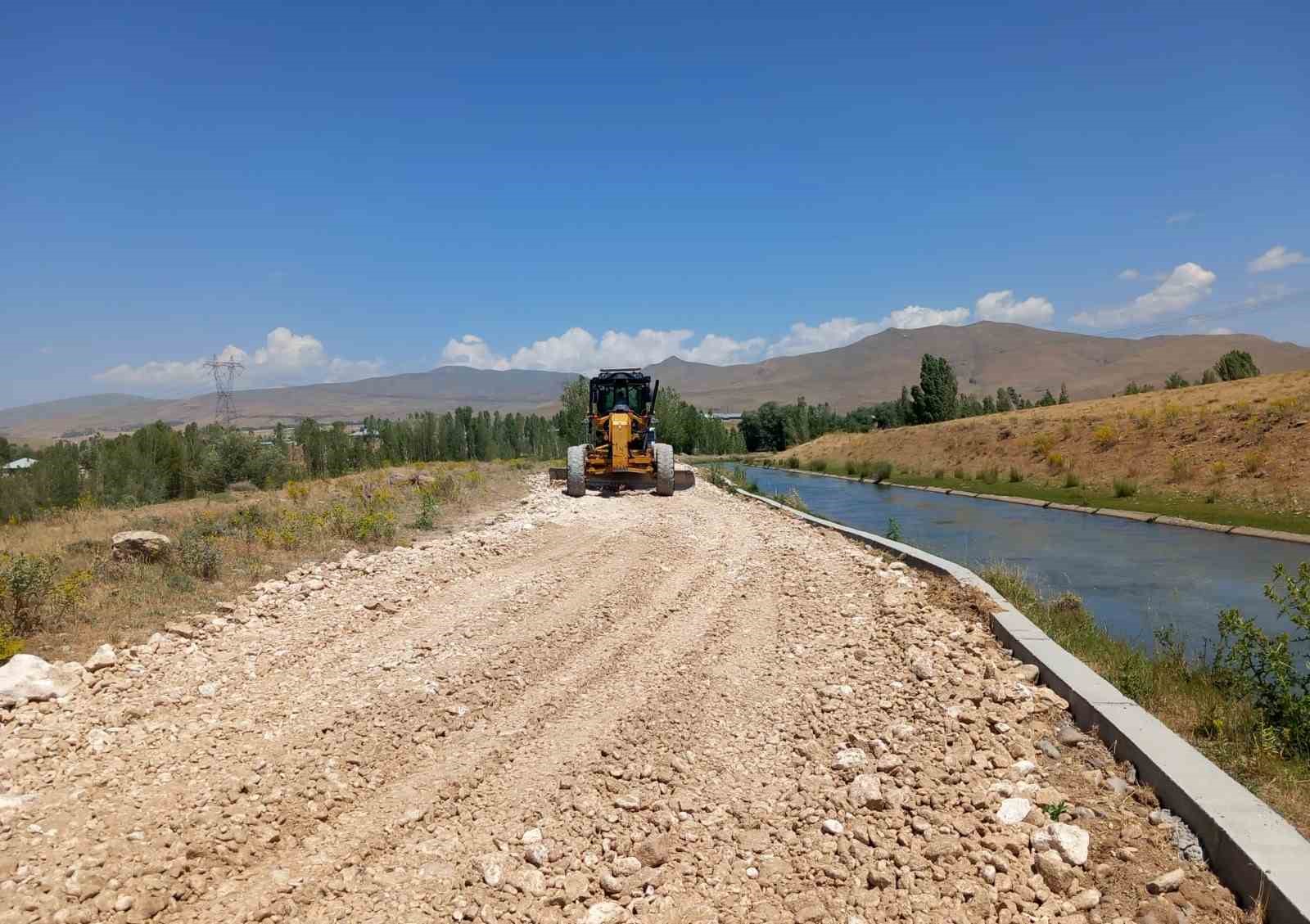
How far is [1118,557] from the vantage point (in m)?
14.7

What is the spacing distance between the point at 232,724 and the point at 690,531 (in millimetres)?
8339

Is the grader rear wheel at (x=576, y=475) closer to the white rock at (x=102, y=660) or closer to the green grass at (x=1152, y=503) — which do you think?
the white rock at (x=102, y=660)

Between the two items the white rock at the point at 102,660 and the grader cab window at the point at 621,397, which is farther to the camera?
the grader cab window at the point at 621,397

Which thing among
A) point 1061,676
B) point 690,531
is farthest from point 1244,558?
point 1061,676

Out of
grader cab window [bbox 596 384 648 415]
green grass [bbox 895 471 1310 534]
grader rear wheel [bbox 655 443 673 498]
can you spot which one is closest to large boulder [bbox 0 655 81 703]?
grader rear wheel [bbox 655 443 673 498]

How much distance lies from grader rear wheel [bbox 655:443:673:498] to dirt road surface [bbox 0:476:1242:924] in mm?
10580

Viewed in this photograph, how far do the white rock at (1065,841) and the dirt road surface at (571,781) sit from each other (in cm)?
1

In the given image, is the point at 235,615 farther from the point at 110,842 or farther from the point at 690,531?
the point at 690,531

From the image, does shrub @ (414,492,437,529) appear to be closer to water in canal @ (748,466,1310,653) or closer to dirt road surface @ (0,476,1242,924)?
dirt road surface @ (0,476,1242,924)

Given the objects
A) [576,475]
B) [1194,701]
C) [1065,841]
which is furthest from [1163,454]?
[1065,841]

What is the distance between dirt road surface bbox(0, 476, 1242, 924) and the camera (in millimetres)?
3340

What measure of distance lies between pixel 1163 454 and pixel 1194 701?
2247 centimetres

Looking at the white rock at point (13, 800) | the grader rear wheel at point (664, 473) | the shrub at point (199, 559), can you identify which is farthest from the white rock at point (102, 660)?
the grader rear wheel at point (664, 473)

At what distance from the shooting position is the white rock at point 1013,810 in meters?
3.73
